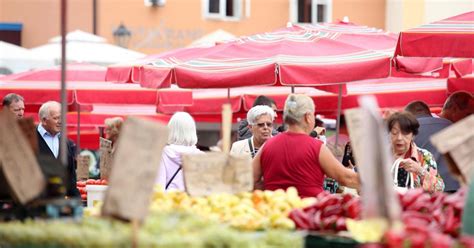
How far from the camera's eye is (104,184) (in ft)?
35.5

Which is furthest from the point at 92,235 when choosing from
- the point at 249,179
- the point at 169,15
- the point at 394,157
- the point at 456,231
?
the point at 169,15

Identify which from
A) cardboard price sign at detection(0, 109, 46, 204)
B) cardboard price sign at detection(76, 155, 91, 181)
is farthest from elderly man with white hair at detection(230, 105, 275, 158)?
cardboard price sign at detection(0, 109, 46, 204)

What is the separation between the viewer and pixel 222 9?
35.0 m

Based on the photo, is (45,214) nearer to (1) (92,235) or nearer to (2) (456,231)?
(1) (92,235)

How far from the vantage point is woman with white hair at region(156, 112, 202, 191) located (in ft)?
31.6

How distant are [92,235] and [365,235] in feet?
3.85

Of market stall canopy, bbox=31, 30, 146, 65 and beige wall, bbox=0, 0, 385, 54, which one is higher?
beige wall, bbox=0, 0, 385, 54

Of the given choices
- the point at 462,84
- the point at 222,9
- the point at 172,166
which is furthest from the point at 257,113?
the point at 222,9

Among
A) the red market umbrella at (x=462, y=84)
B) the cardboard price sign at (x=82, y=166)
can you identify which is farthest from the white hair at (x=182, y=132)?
the red market umbrella at (x=462, y=84)

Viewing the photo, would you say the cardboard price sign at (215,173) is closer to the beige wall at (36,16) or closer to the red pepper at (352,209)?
the red pepper at (352,209)

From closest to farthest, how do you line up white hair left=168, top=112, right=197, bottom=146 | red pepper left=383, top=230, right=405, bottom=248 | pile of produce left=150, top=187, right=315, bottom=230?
red pepper left=383, top=230, right=405, bottom=248 → pile of produce left=150, top=187, right=315, bottom=230 → white hair left=168, top=112, right=197, bottom=146

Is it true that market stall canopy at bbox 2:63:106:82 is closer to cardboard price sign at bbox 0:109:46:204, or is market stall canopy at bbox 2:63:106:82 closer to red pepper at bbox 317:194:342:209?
red pepper at bbox 317:194:342:209

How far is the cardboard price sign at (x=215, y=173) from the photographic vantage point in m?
6.45

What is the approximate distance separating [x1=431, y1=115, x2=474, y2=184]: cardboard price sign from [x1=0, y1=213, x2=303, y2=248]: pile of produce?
0.85m
